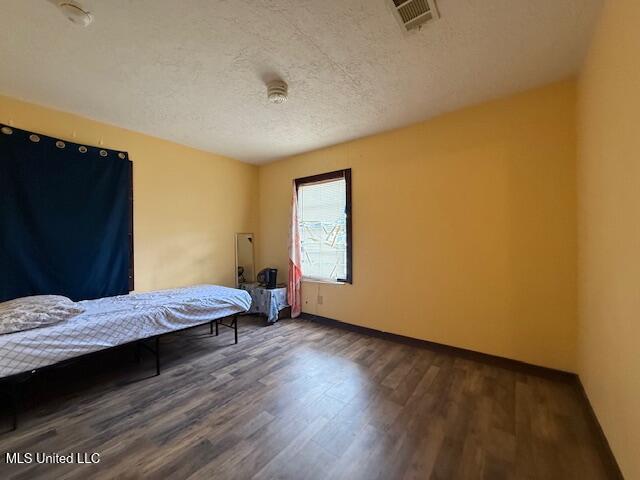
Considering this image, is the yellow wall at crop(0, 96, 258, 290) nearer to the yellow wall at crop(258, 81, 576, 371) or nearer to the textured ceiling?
the textured ceiling

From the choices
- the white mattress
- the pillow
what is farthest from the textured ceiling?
the white mattress

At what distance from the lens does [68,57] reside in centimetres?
180

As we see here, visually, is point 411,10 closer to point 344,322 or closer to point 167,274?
point 344,322

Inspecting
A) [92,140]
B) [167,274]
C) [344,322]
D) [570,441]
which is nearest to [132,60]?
[92,140]

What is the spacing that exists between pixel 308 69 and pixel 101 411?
291 centimetres

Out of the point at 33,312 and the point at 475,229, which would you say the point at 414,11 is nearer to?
the point at 475,229

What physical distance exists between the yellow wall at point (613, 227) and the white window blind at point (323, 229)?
233 centimetres

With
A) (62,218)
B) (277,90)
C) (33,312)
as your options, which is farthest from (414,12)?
(62,218)

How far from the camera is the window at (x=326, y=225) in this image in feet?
11.5

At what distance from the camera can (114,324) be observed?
6.63ft

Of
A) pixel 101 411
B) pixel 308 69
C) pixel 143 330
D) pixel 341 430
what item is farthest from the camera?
pixel 143 330

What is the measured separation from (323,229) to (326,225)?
3.2 inches

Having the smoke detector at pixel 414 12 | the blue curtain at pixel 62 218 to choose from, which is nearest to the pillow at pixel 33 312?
the blue curtain at pixel 62 218

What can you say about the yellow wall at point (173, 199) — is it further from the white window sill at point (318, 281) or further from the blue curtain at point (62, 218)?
the white window sill at point (318, 281)
